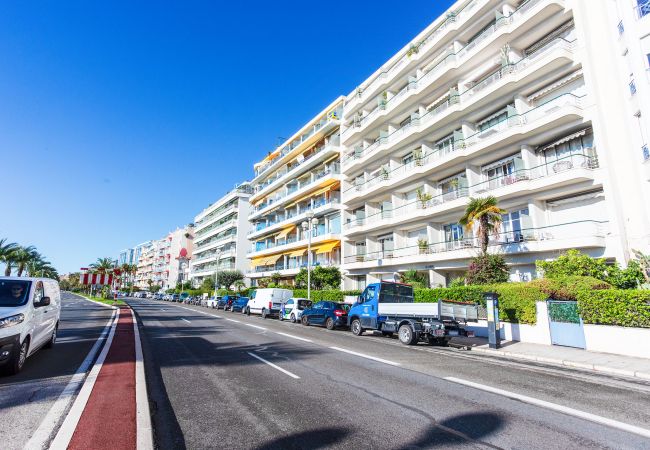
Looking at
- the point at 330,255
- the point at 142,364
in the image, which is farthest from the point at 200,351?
the point at 330,255

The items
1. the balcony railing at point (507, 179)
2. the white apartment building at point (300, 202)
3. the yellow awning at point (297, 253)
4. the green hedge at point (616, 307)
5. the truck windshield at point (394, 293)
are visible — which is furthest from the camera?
the yellow awning at point (297, 253)

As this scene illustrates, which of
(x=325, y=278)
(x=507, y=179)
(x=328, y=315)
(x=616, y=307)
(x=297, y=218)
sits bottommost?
(x=328, y=315)

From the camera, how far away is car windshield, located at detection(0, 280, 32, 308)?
723 cm

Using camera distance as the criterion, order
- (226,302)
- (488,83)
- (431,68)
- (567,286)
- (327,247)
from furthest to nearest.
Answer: (226,302)
(327,247)
(431,68)
(488,83)
(567,286)

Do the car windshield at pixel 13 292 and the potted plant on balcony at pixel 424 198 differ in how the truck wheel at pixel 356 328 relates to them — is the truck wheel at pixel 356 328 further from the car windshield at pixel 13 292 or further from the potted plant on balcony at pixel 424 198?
the car windshield at pixel 13 292

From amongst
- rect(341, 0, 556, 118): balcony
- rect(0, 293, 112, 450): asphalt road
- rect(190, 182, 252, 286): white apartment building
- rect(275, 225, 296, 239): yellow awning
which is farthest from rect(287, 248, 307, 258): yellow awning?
rect(0, 293, 112, 450): asphalt road

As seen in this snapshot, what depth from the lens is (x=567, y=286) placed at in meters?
13.8

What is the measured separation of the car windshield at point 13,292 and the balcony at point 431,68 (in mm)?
25077

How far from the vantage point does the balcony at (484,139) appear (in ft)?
60.2

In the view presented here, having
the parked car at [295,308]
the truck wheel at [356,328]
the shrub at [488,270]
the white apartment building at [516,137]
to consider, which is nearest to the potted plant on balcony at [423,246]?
the white apartment building at [516,137]

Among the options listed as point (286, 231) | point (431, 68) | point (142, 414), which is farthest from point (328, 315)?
point (286, 231)

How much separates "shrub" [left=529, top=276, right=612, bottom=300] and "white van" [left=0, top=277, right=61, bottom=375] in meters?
16.1

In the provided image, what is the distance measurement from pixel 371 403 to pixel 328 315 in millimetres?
14923

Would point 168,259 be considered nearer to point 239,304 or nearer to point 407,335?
point 239,304
